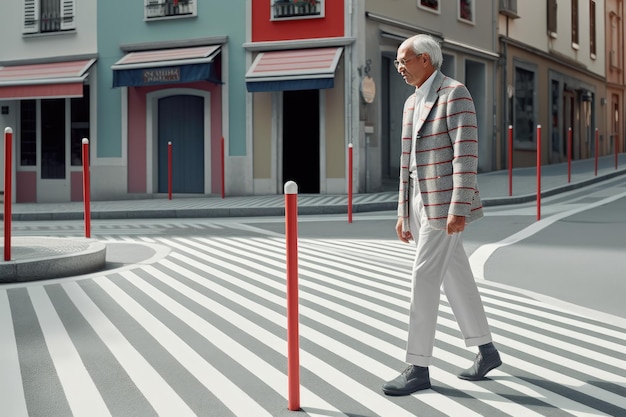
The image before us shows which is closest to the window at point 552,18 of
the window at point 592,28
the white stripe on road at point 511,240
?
the window at point 592,28

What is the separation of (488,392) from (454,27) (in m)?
20.2

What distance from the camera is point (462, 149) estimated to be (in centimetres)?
402

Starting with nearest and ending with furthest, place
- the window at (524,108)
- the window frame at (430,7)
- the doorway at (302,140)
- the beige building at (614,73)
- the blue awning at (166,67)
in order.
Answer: the blue awning at (166,67), the doorway at (302,140), the window frame at (430,7), the window at (524,108), the beige building at (614,73)

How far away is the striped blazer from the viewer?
13.2 feet

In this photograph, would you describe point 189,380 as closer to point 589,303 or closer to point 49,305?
point 49,305

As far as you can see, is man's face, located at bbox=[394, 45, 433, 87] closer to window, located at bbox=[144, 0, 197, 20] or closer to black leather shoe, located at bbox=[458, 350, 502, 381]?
black leather shoe, located at bbox=[458, 350, 502, 381]

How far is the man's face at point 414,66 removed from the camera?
4.17 m

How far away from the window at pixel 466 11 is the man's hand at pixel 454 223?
2052 cm

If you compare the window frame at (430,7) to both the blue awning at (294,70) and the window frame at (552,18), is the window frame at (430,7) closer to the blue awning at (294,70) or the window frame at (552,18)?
the blue awning at (294,70)

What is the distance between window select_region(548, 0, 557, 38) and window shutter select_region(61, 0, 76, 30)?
17.5 meters

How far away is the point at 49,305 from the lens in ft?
21.2

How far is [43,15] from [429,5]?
33.7 feet

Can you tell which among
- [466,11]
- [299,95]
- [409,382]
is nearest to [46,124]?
[299,95]

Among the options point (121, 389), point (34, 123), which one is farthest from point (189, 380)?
point (34, 123)
